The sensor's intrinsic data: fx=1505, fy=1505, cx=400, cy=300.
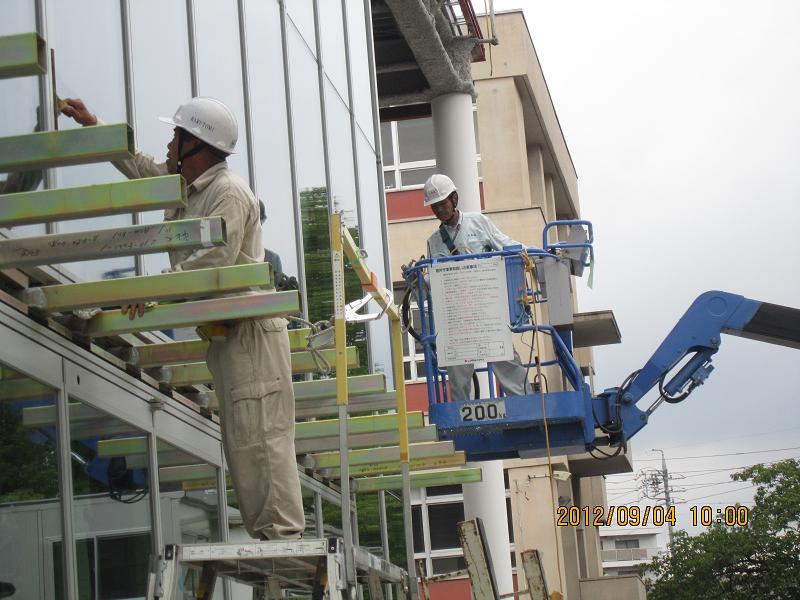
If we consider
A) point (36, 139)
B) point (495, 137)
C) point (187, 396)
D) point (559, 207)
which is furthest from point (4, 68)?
point (559, 207)

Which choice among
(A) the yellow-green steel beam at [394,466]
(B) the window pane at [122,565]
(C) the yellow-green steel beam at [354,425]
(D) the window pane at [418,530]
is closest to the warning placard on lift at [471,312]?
(A) the yellow-green steel beam at [394,466]

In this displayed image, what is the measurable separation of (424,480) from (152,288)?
808 cm

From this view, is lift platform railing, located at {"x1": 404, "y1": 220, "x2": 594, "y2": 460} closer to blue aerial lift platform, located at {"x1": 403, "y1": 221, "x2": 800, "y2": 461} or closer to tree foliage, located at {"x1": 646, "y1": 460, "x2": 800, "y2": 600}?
blue aerial lift platform, located at {"x1": 403, "y1": 221, "x2": 800, "y2": 461}

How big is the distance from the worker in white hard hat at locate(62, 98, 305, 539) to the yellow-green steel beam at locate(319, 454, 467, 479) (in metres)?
5.88

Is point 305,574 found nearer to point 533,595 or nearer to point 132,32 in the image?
point 533,595

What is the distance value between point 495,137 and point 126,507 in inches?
1178

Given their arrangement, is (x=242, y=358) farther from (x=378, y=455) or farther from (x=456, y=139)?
(x=456, y=139)

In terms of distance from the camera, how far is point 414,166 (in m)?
40.4

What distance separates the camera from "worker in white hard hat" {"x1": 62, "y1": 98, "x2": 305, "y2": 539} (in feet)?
24.3

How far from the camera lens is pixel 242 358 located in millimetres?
7605

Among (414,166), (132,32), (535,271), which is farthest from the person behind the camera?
(414,166)

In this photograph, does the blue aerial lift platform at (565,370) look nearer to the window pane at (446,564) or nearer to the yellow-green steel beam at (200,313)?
the yellow-green steel beam at (200,313)

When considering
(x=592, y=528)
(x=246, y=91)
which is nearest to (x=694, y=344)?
(x=246, y=91)

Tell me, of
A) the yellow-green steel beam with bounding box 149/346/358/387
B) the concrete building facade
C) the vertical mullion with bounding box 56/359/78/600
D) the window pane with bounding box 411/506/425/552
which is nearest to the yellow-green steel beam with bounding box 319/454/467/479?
the yellow-green steel beam with bounding box 149/346/358/387
